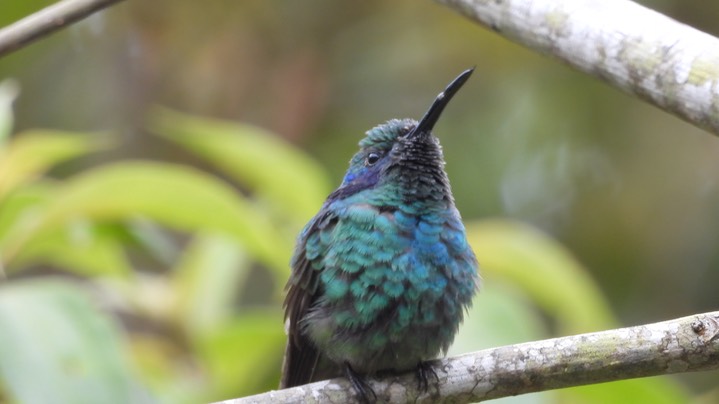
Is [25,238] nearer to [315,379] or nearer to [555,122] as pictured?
[315,379]

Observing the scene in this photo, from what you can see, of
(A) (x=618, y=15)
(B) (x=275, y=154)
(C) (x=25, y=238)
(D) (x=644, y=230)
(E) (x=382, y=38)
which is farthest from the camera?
(E) (x=382, y=38)

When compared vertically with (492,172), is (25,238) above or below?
below

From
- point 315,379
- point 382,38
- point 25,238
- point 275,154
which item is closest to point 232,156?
point 275,154

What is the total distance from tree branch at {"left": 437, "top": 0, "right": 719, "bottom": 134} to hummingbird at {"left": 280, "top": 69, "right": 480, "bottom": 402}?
0.47m

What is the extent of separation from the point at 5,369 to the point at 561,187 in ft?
17.9

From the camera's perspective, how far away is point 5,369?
4.06 m

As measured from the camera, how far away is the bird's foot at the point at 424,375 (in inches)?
140

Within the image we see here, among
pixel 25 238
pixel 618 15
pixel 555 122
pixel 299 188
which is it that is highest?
pixel 555 122

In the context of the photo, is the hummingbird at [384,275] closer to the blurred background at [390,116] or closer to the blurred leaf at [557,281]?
the blurred leaf at [557,281]

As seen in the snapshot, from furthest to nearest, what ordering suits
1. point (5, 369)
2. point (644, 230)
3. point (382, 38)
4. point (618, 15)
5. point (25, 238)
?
point (382, 38) < point (644, 230) < point (25, 238) < point (5, 369) < point (618, 15)


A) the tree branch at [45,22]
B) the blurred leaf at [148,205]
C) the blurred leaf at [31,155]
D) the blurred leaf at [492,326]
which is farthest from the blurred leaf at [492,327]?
the tree branch at [45,22]

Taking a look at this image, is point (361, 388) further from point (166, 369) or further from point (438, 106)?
point (166, 369)

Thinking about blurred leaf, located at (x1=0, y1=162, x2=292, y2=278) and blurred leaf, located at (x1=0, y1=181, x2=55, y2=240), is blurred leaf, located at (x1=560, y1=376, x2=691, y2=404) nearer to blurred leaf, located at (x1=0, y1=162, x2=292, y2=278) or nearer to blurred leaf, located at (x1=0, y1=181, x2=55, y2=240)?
blurred leaf, located at (x1=0, y1=162, x2=292, y2=278)

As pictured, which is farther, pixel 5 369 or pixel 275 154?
pixel 275 154
